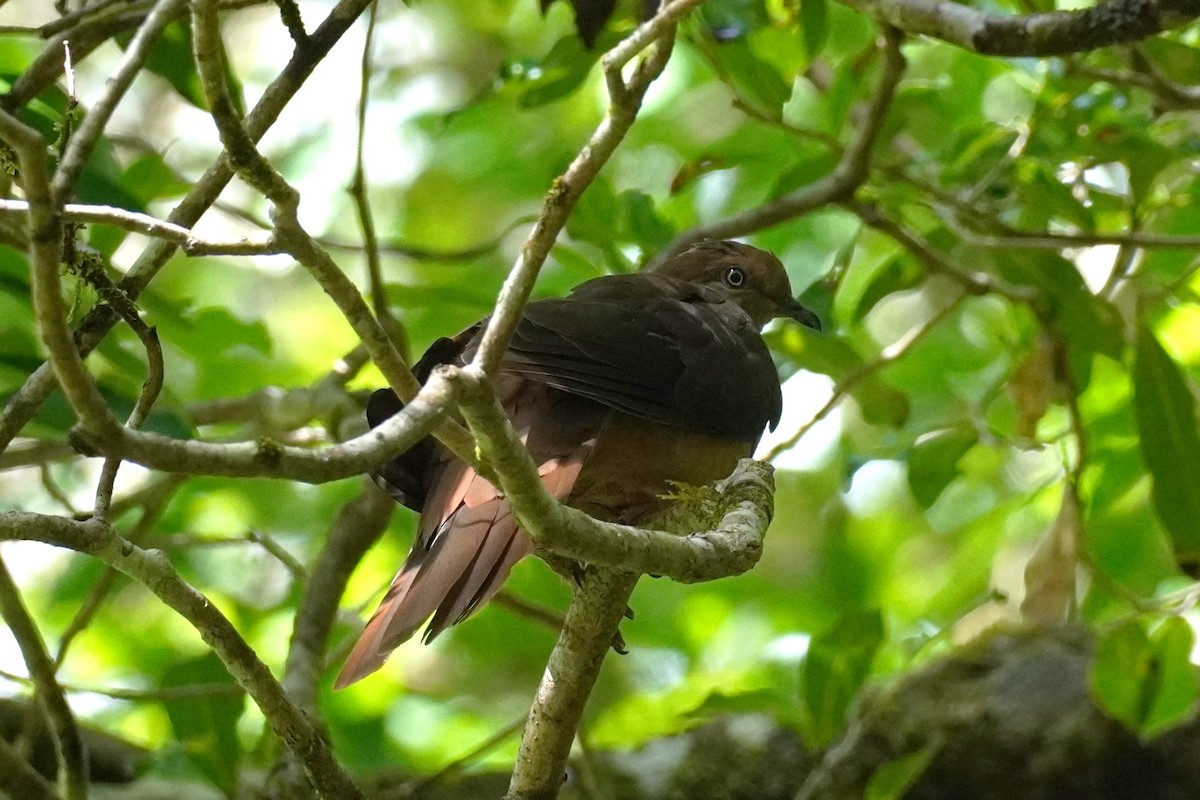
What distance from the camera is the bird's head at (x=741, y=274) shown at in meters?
4.43

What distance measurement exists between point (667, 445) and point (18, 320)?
1.90 meters

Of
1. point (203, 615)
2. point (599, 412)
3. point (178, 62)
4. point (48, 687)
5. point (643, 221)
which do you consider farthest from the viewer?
point (643, 221)

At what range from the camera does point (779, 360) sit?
432cm

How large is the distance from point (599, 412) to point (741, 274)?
4.77ft

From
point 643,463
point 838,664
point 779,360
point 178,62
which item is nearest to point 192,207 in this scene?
point 178,62

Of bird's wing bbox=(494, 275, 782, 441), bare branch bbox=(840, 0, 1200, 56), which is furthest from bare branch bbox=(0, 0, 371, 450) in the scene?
bare branch bbox=(840, 0, 1200, 56)

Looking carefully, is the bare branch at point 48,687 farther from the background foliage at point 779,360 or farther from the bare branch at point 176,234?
the bare branch at point 176,234

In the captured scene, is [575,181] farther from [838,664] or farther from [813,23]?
[838,664]

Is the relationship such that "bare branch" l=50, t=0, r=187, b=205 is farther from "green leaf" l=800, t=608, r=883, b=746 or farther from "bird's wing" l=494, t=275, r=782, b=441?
"green leaf" l=800, t=608, r=883, b=746

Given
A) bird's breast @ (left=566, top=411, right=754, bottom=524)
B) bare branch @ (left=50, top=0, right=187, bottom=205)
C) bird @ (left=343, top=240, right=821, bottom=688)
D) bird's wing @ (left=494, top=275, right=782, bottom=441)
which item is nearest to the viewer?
bare branch @ (left=50, top=0, right=187, bottom=205)

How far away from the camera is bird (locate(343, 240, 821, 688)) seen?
2.88m

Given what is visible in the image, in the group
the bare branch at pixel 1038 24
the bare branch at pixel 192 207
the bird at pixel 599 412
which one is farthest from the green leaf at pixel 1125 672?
the bare branch at pixel 192 207

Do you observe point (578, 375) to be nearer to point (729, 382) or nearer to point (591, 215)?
point (729, 382)

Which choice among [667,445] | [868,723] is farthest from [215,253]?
[868,723]
